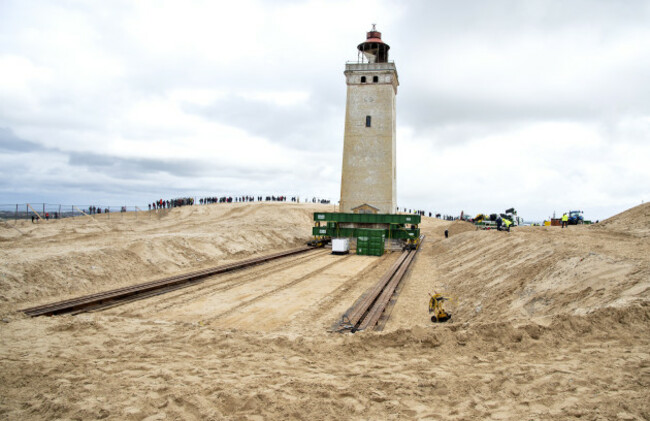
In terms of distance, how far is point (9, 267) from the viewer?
13586 millimetres

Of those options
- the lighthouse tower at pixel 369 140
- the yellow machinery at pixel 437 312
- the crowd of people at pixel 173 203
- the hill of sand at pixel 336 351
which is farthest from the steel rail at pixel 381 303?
the crowd of people at pixel 173 203

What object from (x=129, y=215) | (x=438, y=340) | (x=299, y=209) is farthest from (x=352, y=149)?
(x=129, y=215)

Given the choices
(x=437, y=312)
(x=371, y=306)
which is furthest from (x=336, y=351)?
(x=371, y=306)

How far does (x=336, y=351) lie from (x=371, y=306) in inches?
174

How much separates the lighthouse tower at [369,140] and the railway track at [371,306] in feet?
53.4

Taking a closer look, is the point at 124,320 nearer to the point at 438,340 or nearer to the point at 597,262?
the point at 438,340

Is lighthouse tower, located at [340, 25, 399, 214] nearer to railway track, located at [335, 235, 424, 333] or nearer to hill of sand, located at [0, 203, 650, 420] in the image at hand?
railway track, located at [335, 235, 424, 333]

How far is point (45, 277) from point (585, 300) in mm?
16461

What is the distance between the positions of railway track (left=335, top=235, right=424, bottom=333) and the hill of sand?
465mm

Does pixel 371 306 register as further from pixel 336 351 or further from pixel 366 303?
pixel 336 351

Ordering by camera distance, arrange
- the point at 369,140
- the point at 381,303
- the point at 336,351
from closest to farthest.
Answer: the point at 336,351 → the point at 381,303 → the point at 369,140

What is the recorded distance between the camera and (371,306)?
39.7 feet

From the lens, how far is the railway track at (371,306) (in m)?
9.83

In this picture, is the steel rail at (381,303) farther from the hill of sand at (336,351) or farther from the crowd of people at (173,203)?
the crowd of people at (173,203)
